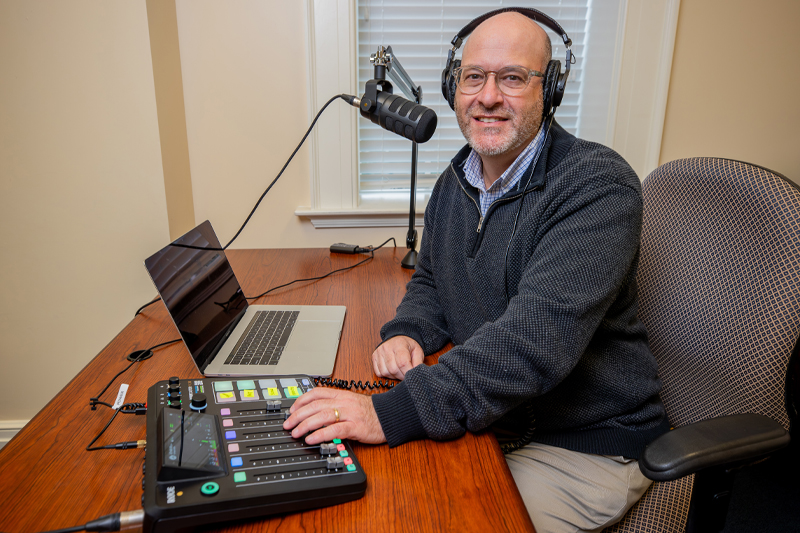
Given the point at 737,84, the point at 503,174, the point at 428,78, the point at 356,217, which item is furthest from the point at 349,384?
the point at 737,84

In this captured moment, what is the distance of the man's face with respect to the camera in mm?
989

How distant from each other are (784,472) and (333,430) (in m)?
1.93

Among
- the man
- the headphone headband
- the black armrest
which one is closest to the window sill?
the man

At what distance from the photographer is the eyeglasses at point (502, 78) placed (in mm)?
994

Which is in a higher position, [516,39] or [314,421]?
[516,39]

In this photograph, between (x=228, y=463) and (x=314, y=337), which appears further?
(x=314, y=337)

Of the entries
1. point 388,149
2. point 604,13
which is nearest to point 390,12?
point 388,149

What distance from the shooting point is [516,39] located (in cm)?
98

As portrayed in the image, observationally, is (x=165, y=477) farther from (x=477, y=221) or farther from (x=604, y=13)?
(x=604, y=13)

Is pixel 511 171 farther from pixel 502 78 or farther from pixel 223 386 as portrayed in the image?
pixel 223 386

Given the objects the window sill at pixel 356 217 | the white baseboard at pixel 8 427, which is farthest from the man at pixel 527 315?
the white baseboard at pixel 8 427

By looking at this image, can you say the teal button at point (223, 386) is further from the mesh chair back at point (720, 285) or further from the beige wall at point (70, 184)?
the beige wall at point (70, 184)

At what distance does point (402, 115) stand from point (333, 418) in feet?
2.32

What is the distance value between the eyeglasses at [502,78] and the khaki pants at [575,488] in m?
0.72
